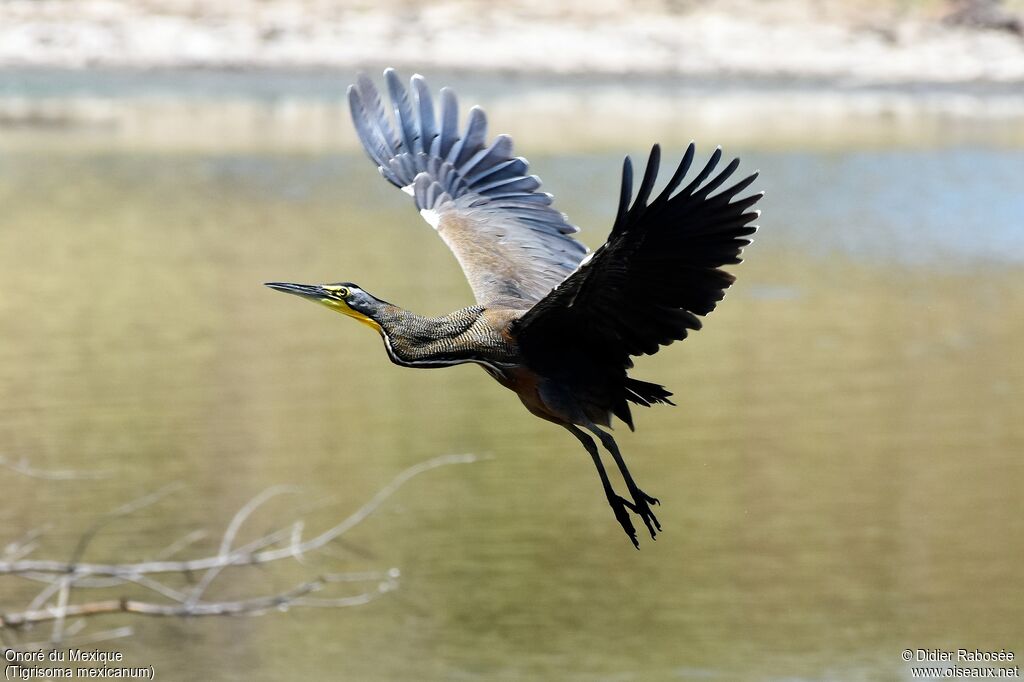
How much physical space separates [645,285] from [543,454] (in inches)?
418

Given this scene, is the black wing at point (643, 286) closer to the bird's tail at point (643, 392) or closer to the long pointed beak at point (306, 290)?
the bird's tail at point (643, 392)

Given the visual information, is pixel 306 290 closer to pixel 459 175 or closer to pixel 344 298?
pixel 344 298

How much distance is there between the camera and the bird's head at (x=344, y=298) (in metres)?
5.82

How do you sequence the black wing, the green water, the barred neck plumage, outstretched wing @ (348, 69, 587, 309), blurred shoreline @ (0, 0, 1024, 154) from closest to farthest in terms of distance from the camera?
the black wing, the barred neck plumage, outstretched wing @ (348, 69, 587, 309), the green water, blurred shoreline @ (0, 0, 1024, 154)

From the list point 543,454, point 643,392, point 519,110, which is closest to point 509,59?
point 519,110

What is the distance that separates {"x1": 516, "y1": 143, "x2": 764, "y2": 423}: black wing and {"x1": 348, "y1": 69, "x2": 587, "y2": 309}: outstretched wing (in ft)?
4.31

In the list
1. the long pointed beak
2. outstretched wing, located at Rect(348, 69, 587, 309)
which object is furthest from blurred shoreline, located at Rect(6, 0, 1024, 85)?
the long pointed beak

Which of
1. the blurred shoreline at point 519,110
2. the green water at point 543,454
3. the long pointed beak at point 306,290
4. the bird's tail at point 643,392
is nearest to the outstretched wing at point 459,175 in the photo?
the bird's tail at point 643,392

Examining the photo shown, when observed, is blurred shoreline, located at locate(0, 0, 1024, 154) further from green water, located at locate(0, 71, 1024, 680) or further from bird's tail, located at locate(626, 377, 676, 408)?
bird's tail, located at locate(626, 377, 676, 408)

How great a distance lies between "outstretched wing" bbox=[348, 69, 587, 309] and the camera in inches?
296

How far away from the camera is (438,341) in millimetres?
6004

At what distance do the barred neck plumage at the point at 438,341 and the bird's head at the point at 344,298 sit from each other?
28mm

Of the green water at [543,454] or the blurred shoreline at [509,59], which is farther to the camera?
the blurred shoreline at [509,59]

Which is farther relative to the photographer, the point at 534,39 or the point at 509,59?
the point at 534,39
